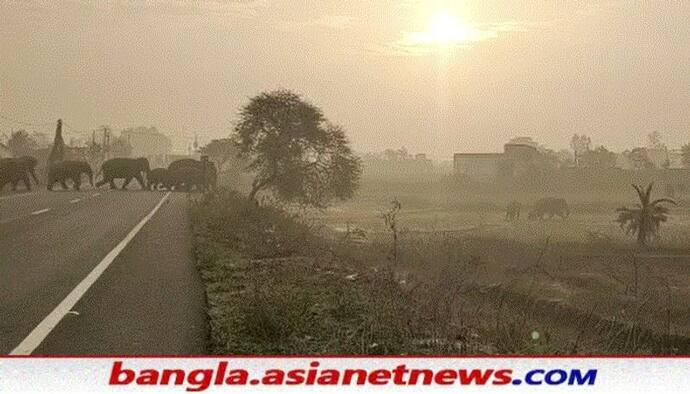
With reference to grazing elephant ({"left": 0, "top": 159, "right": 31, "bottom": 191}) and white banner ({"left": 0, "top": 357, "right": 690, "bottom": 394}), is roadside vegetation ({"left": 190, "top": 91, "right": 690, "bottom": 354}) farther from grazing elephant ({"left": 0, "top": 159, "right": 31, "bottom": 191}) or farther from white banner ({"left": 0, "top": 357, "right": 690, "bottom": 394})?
grazing elephant ({"left": 0, "top": 159, "right": 31, "bottom": 191})

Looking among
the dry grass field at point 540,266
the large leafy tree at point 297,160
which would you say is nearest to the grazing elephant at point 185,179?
the dry grass field at point 540,266

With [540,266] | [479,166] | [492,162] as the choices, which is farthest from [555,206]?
[479,166]

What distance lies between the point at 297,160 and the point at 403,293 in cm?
868

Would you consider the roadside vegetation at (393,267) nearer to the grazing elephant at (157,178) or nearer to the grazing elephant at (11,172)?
the grazing elephant at (11,172)

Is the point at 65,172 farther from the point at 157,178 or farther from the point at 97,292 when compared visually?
the point at 97,292

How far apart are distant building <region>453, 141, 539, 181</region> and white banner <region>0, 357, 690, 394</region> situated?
2.84 metres

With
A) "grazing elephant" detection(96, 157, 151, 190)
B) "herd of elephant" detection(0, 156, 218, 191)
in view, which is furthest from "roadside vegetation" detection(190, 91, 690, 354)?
"grazing elephant" detection(96, 157, 151, 190)

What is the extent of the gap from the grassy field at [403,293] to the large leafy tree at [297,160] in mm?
759

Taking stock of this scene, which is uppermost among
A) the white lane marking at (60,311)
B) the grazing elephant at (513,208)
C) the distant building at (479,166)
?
the distant building at (479,166)

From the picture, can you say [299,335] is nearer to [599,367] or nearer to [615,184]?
[599,367]

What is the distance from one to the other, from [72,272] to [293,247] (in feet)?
11.4

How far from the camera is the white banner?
3.76 meters

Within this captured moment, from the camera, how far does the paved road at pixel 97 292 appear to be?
4.75 meters

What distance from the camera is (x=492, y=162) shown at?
9.22 m
